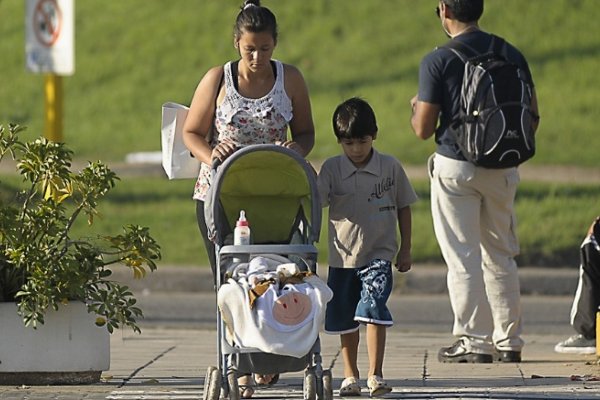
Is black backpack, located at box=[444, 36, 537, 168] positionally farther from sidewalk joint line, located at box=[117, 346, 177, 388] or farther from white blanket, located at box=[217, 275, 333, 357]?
white blanket, located at box=[217, 275, 333, 357]

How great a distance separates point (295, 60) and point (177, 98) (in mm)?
1952

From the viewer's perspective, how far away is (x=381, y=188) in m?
6.68

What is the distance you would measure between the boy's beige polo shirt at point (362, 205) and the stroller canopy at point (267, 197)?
1.23 ft

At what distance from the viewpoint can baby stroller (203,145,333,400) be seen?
570 cm

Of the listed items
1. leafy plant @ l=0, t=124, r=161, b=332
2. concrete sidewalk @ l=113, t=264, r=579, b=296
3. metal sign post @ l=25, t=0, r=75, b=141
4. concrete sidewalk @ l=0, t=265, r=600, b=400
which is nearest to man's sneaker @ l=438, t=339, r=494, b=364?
concrete sidewalk @ l=0, t=265, r=600, b=400

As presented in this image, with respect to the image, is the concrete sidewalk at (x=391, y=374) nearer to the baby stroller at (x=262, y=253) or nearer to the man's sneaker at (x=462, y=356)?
the man's sneaker at (x=462, y=356)

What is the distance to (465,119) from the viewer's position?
25.2 ft

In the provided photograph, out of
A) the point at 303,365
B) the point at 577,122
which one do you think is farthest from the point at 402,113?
the point at 303,365

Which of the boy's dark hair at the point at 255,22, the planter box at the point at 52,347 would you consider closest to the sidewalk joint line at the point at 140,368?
the planter box at the point at 52,347

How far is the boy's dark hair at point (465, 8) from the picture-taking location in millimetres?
7855

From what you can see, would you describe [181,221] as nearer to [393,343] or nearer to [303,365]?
[393,343]

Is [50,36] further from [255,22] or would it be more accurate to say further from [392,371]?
[255,22]

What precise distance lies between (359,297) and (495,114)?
1437 mm

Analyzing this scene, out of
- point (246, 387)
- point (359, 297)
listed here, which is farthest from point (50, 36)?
point (246, 387)
